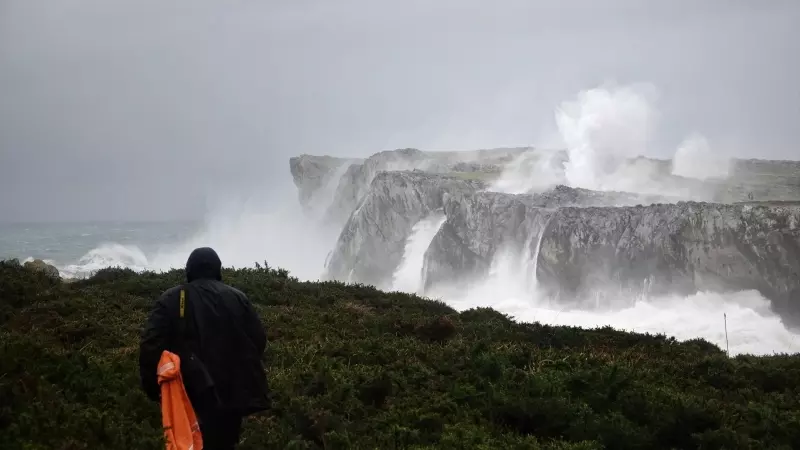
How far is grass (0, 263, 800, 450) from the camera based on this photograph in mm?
6863

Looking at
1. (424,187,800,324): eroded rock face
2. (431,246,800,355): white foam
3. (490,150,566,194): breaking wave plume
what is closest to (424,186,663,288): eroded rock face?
(424,187,800,324): eroded rock face

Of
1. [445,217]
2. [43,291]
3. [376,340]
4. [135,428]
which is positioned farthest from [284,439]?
[445,217]

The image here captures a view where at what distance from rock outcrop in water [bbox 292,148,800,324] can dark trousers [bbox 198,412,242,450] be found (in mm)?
42635

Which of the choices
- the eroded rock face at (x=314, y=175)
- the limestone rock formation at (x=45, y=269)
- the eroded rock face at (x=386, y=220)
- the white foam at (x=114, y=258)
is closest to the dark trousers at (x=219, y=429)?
the limestone rock formation at (x=45, y=269)

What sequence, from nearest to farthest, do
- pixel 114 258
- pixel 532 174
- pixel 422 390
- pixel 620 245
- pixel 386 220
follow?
pixel 422 390 → pixel 620 245 → pixel 386 220 → pixel 532 174 → pixel 114 258

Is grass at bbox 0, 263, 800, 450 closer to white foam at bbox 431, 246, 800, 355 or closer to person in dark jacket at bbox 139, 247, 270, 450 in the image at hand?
person in dark jacket at bbox 139, 247, 270, 450

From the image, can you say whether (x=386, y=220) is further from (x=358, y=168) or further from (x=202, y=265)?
(x=202, y=265)

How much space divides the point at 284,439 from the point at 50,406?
2.32 metres

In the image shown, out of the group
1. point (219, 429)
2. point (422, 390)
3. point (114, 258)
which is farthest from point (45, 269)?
point (114, 258)

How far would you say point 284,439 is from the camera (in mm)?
6762

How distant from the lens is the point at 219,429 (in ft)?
17.8

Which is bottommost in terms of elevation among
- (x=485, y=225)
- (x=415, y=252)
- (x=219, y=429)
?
(x=219, y=429)

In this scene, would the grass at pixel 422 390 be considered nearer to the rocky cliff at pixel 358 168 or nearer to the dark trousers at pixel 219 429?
the dark trousers at pixel 219 429

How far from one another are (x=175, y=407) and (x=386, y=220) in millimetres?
60854
